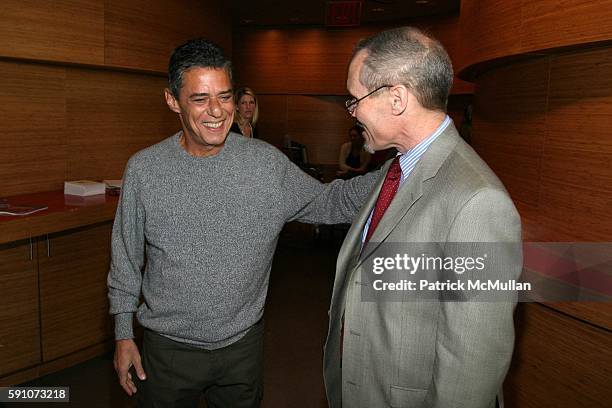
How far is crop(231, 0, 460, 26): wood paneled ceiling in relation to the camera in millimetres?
7855

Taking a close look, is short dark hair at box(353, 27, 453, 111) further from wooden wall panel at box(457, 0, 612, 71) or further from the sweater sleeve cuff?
the sweater sleeve cuff

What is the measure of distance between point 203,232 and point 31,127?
7.91ft

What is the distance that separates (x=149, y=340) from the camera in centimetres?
188

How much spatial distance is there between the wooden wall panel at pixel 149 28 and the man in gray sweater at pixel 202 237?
7.86ft

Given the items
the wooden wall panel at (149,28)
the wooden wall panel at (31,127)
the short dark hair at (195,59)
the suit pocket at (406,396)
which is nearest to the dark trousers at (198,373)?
the suit pocket at (406,396)

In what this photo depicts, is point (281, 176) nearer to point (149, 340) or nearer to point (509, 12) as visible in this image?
point (149, 340)

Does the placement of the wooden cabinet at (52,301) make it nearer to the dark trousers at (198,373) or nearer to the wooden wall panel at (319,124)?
the dark trousers at (198,373)

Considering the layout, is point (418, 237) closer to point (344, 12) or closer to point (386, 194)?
point (386, 194)

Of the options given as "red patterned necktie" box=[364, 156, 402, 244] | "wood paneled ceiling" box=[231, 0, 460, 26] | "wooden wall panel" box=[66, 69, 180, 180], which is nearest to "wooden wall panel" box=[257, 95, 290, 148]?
"wood paneled ceiling" box=[231, 0, 460, 26]

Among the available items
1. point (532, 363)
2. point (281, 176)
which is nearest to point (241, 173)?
point (281, 176)

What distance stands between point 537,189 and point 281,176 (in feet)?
4.53

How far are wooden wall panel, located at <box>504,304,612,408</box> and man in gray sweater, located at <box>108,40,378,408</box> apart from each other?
1.12 meters

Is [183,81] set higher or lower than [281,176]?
higher

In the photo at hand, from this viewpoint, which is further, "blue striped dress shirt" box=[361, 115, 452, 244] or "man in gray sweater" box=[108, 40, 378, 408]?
"man in gray sweater" box=[108, 40, 378, 408]
